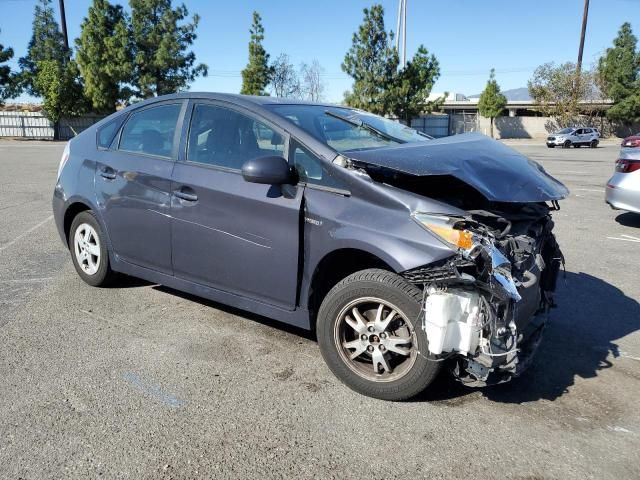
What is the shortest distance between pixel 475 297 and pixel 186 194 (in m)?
2.19

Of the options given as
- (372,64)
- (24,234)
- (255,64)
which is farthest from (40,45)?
(24,234)

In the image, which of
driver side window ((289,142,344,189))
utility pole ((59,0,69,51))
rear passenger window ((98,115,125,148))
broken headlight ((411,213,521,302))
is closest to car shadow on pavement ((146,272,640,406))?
broken headlight ((411,213,521,302))

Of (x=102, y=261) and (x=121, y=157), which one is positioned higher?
(x=121, y=157)

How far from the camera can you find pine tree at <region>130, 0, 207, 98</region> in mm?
41406

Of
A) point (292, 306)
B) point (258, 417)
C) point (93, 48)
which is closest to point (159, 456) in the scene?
point (258, 417)

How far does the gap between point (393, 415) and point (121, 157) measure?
10.0 feet

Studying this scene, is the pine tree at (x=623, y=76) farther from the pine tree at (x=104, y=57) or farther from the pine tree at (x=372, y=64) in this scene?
the pine tree at (x=104, y=57)

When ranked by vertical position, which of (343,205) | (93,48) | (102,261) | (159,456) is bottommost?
(159,456)

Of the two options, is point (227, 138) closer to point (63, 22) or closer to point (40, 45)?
point (63, 22)

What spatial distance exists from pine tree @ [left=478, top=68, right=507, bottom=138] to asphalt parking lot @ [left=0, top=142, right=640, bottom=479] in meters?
46.9

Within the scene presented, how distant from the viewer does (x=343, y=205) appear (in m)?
3.35

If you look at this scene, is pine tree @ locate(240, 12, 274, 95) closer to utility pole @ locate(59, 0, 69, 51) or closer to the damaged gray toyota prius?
utility pole @ locate(59, 0, 69, 51)

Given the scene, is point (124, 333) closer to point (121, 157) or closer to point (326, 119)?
point (121, 157)

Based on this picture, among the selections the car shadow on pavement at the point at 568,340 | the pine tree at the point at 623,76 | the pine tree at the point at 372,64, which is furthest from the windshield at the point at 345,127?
the pine tree at the point at 623,76
